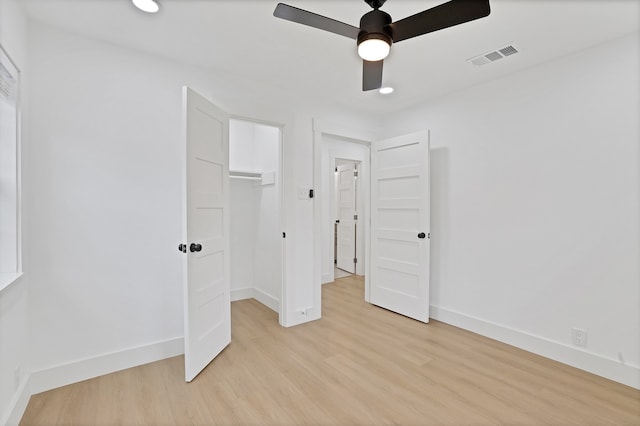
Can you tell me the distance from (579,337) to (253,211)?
3.70 m

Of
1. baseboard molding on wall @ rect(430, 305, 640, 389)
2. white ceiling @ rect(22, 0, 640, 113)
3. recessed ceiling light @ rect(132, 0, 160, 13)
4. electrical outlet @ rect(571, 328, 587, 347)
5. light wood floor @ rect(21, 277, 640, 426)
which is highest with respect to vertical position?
white ceiling @ rect(22, 0, 640, 113)

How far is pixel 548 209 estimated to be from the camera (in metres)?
2.63

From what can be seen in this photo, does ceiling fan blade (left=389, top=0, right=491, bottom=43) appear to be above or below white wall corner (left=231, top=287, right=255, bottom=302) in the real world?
above

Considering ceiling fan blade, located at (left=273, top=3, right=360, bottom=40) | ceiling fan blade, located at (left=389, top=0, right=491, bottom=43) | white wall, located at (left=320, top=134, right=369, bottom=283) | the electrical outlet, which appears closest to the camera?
ceiling fan blade, located at (left=389, top=0, right=491, bottom=43)

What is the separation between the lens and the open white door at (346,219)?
229 inches

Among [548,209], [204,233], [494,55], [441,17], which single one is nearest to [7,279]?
[204,233]

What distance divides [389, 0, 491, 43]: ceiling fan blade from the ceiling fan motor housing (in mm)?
41

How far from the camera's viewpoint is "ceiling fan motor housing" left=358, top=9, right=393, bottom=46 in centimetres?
159

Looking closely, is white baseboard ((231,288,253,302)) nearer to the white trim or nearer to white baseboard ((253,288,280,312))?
white baseboard ((253,288,280,312))

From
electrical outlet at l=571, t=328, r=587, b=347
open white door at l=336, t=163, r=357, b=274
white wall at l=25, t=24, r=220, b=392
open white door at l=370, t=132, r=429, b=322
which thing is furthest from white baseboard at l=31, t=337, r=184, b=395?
open white door at l=336, t=163, r=357, b=274

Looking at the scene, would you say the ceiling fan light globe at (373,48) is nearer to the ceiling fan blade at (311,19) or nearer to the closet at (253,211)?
the ceiling fan blade at (311,19)

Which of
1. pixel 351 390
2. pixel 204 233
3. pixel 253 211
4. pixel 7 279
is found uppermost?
pixel 253 211

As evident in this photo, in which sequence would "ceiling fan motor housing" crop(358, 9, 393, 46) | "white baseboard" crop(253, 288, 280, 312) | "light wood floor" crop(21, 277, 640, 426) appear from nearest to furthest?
1. "ceiling fan motor housing" crop(358, 9, 393, 46)
2. "light wood floor" crop(21, 277, 640, 426)
3. "white baseboard" crop(253, 288, 280, 312)

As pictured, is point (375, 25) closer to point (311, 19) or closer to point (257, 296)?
point (311, 19)
